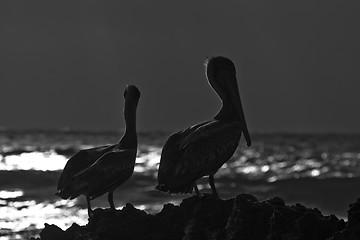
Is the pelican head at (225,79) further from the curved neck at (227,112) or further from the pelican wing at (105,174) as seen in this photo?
the pelican wing at (105,174)

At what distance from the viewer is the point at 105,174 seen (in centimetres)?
1499

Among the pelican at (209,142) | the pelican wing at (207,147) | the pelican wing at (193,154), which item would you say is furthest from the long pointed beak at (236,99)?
the pelican wing at (193,154)

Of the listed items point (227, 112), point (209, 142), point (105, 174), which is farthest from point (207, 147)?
point (105, 174)

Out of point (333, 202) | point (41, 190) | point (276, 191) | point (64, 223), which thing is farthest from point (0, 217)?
point (276, 191)

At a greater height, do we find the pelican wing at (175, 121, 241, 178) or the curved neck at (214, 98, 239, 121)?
the curved neck at (214, 98, 239, 121)

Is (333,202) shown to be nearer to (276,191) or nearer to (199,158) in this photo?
Result: (276,191)

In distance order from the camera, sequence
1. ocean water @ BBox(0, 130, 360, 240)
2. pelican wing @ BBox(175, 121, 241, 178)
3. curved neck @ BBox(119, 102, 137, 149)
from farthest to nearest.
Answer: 1. ocean water @ BBox(0, 130, 360, 240)
2. curved neck @ BBox(119, 102, 137, 149)
3. pelican wing @ BBox(175, 121, 241, 178)

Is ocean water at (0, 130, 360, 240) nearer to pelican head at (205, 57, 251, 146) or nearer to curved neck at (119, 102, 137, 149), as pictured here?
curved neck at (119, 102, 137, 149)

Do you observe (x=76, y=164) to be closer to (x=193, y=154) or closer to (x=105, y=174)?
(x=105, y=174)

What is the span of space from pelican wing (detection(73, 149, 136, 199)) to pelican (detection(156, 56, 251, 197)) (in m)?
1.43

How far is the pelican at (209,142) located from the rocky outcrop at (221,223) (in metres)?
0.74

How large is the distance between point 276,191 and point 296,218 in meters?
32.2

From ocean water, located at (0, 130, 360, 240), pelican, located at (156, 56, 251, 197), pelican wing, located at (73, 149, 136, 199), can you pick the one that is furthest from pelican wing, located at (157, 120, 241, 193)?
ocean water, located at (0, 130, 360, 240)

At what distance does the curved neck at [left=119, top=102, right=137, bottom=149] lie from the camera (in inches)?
631
